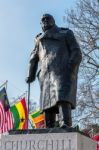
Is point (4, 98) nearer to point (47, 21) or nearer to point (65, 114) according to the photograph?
point (47, 21)

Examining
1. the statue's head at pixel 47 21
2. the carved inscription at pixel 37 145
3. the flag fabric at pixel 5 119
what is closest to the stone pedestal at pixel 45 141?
the carved inscription at pixel 37 145

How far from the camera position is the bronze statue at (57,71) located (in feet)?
32.6

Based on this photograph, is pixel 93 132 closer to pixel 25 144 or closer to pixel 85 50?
pixel 85 50

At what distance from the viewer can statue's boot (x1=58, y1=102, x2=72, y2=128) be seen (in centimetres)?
982

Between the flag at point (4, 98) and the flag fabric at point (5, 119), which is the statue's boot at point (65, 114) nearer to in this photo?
the flag fabric at point (5, 119)

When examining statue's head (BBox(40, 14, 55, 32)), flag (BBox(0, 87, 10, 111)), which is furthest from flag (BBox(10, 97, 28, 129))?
statue's head (BBox(40, 14, 55, 32))

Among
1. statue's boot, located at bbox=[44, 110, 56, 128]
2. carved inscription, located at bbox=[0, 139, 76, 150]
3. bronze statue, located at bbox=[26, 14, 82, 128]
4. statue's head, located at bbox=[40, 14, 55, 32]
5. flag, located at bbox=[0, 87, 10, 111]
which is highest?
flag, located at bbox=[0, 87, 10, 111]

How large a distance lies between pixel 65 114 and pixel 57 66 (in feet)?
2.75

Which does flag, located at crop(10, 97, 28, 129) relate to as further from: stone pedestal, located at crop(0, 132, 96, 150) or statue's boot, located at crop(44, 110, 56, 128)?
stone pedestal, located at crop(0, 132, 96, 150)

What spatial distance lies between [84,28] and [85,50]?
1.11m

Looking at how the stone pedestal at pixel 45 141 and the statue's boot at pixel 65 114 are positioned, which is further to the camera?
the statue's boot at pixel 65 114

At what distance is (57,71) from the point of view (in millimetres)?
10047

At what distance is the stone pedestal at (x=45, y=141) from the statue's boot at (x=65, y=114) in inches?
14.7

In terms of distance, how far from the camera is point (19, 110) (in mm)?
23422
